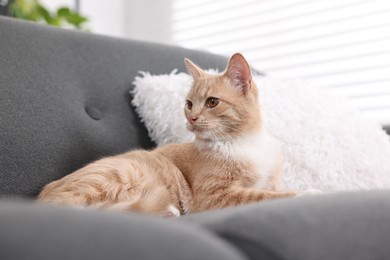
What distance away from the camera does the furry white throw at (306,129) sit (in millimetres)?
1498

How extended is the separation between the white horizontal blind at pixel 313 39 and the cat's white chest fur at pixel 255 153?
71 centimetres

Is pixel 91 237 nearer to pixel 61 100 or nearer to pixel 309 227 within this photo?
pixel 309 227

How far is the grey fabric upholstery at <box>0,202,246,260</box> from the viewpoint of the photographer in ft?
1.55

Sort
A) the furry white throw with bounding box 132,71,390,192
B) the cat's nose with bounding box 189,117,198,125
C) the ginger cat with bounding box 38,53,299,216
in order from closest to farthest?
the ginger cat with bounding box 38,53,299,216 < the cat's nose with bounding box 189,117,198,125 < the furry white throw with bounding box 132,71,390,192

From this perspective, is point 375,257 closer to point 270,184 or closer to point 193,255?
point 193,255

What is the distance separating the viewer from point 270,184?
4.60ft

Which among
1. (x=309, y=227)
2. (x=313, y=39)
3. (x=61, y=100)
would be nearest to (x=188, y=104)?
(x=61, y=100)

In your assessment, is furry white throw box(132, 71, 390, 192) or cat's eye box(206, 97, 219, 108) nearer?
cat's eye box(206, 97, 219, 108)

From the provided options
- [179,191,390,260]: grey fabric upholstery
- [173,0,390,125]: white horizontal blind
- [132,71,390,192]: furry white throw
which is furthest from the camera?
[173,0,390,125]: white horizontal blind

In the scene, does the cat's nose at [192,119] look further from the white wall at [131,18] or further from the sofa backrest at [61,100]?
the white wall at [131,18]

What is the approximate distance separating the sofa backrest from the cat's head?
354 millimetres

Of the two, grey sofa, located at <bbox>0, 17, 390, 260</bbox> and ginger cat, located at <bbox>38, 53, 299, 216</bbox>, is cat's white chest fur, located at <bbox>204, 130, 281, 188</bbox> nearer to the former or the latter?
ginger cat, located at <bbox>38, 53, 299, 216</bbox>

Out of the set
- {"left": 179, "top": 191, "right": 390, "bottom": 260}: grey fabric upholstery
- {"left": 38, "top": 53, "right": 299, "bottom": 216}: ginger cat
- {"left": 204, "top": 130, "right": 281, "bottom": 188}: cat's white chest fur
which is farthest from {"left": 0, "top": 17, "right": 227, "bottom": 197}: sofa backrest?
{"left": 179, "top": 191, "right": 390, "bottom": 260}: grey fabric upholstery

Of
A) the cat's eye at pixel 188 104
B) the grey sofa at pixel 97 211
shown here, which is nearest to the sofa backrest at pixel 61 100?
the grey sofa at pixel 97 211
